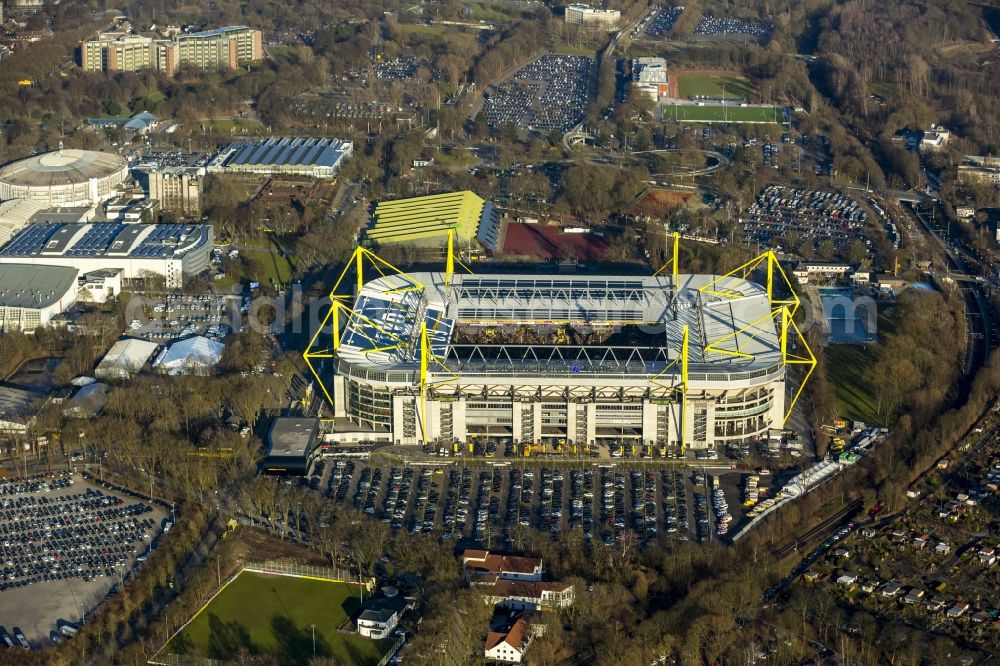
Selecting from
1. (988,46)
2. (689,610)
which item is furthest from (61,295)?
(988,46)

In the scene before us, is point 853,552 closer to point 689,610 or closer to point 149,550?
point 689,610

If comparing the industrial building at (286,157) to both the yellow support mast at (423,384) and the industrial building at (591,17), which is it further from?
the industrial building at (591,17)

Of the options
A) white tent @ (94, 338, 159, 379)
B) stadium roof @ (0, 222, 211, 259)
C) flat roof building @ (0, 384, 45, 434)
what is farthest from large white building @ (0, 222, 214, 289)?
flat roof building @ (0, 384, 45, 434)

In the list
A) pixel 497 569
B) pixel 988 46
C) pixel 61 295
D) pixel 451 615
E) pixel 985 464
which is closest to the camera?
pixel 451 615

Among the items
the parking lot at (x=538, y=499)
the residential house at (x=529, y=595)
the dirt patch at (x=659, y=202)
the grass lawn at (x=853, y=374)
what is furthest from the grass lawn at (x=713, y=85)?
the residential house at (x=529, y=595)

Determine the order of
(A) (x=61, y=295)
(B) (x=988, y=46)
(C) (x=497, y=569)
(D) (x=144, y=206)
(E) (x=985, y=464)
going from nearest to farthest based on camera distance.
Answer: (C) (x=497, y=569)
(E) (x=985, y=464)
(A) (x=61, y=295)
(D) (x=144, y=206)
(B) (x=988, y=46)

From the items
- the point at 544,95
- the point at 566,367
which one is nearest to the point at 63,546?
the point at 566,367

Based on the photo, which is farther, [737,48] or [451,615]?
[737,48]

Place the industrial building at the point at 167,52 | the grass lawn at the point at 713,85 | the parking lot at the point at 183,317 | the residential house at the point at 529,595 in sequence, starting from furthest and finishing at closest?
1. the industrial building at the point at 167,52
2. the grass lawn at the point at 713,85
3. the parking lot at the point at 183,317
4. the residential house at the point at 529,595
